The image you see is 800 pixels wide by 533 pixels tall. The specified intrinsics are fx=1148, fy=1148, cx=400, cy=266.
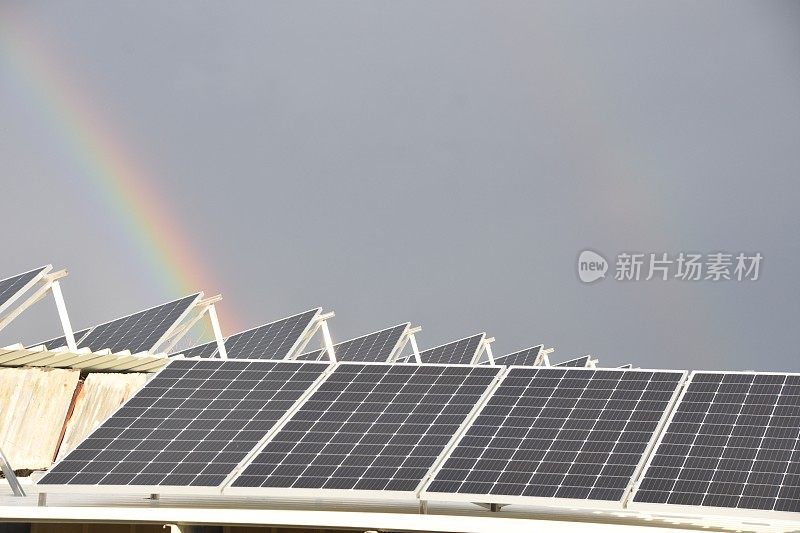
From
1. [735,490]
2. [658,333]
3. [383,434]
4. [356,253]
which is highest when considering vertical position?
[383,434]

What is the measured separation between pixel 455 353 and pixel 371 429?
33285mm

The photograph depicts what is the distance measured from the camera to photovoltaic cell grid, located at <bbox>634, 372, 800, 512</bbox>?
13.1 metres

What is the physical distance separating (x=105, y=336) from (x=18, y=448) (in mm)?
11986

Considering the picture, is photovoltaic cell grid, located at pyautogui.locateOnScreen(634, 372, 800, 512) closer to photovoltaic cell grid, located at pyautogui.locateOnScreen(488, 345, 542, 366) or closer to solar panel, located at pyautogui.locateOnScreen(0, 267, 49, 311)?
solar panel, located at pyautogui.locateOnScreen(0, 267, 49, 311)

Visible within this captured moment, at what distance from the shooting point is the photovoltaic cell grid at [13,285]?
108 ft

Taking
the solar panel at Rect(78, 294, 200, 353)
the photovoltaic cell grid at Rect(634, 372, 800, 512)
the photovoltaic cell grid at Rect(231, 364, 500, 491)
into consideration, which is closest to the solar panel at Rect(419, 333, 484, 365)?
the solar panel at Rect(78, 294, 200, 353)

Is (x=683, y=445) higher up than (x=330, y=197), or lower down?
higher up

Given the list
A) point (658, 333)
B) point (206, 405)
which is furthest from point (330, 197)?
point (206, 405)

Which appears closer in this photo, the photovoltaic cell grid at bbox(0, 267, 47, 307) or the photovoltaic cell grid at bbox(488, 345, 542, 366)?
the photovoltaic cell grid at bbox(0, 267, 47, 307)

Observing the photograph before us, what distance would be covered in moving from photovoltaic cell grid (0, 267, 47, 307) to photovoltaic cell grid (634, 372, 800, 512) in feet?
75.0

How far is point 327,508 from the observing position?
1369 centimetres

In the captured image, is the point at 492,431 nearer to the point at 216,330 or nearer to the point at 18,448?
the point at 18,448

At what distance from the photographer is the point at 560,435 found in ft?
48.6

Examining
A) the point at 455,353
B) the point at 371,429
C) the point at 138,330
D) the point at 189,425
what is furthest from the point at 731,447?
the point at 455,353
